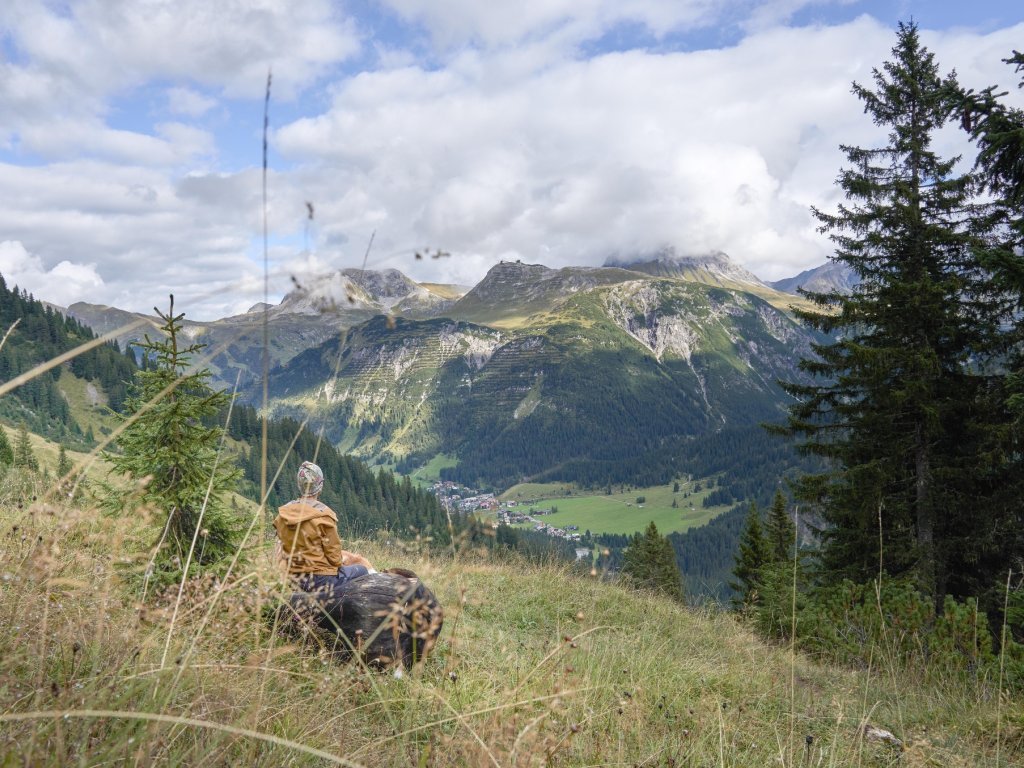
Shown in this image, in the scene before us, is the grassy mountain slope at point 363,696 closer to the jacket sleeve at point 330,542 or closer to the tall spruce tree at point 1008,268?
the jacket sleeve at point 330,542

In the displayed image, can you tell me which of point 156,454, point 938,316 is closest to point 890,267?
point 938,316

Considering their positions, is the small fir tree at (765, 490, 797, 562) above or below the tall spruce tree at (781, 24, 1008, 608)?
below

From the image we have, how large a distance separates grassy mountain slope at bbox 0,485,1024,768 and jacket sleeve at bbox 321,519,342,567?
72 cm

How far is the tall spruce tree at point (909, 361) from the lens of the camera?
14.9 m

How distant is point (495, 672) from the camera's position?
14.6 feet

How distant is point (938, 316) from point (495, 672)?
15813mm

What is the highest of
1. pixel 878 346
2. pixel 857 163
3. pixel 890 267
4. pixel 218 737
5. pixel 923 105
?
pixel 923 105

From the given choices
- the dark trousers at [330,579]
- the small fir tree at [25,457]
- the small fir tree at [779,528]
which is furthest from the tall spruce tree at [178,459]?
the small fir tree at [779,528]

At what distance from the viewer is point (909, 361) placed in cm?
1460

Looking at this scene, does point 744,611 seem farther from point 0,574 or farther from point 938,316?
point 0,574

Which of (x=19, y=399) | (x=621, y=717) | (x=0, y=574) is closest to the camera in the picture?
(x=0, y=574)

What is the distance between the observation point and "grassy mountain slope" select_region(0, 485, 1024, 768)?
7.29ft

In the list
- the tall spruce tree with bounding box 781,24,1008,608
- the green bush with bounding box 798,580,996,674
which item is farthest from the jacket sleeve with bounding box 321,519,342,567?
the tall spruce tree with bounding box 781,24,1008,608

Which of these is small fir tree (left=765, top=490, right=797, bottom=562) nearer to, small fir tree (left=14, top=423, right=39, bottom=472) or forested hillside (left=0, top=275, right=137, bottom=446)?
small fir tree (left=14, top=423, right=39, bottom=472)
